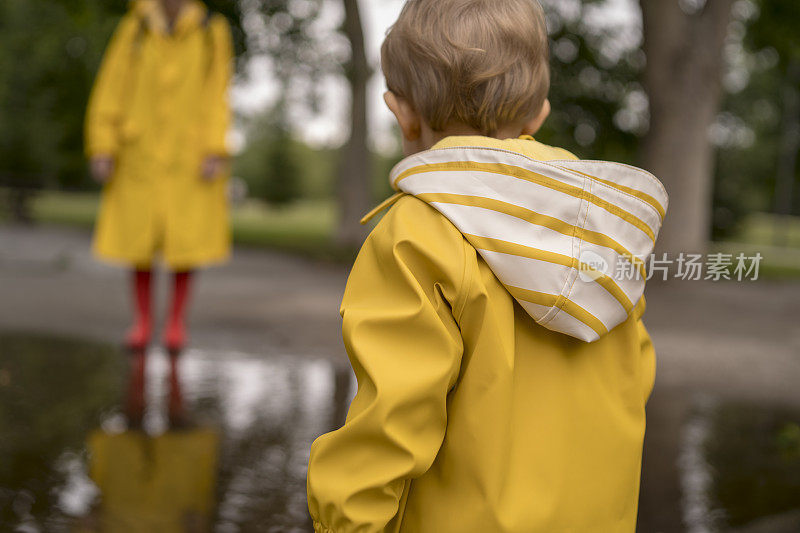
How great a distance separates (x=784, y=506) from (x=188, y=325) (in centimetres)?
400

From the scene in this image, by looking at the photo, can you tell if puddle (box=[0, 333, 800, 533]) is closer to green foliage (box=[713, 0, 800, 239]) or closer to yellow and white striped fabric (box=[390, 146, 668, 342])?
yellow and white striped fabric (box=[390, 146, 668, 342])

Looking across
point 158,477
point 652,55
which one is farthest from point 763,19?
point 158,477

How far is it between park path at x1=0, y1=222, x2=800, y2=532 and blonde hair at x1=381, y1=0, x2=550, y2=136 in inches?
68.6

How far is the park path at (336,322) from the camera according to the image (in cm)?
426

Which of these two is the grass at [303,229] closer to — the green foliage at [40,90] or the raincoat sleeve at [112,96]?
the green foliage at [40,90]

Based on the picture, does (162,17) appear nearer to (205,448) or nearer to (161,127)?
(161,127)

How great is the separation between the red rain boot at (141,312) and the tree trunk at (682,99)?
261 inches

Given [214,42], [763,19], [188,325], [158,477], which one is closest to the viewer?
[158,477]

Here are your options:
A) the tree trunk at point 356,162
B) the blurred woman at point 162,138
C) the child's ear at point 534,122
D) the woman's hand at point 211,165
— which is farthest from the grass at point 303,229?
the blurred woman at point 162,138

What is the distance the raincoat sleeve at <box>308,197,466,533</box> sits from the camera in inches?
52.1

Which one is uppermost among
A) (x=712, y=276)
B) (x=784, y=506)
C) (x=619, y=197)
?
(x=619, y=197)

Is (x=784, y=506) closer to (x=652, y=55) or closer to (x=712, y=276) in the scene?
(x=712, y=276)

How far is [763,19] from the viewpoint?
12570 mm

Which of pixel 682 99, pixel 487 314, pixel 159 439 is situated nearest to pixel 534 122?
pixel 487 314
